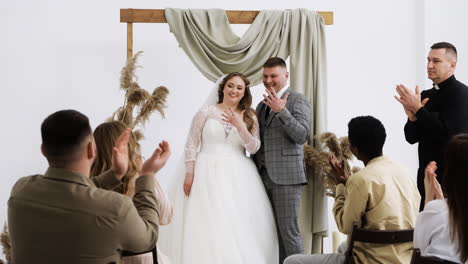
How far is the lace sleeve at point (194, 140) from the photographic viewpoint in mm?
4333

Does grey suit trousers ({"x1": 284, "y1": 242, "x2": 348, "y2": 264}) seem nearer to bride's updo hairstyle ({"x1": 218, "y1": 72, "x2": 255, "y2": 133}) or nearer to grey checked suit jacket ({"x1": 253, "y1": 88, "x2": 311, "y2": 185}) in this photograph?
grey checked suit jacket ({"x1": 253, "y1": 88, "x2": 311, "y2": 185})

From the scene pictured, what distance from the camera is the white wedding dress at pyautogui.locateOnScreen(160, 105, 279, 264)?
4.03 metres

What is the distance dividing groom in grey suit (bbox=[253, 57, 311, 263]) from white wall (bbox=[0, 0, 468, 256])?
73.6 inches

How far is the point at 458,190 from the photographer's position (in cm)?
216

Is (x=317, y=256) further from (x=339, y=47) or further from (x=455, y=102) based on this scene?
(x=339, y=47)

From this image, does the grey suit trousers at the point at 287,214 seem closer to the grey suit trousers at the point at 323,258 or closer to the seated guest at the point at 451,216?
the grey suit trousers at the point at 323,258

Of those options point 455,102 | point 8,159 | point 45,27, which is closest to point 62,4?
point 45,27

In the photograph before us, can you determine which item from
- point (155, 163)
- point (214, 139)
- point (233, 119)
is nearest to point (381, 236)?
point (155, 163)

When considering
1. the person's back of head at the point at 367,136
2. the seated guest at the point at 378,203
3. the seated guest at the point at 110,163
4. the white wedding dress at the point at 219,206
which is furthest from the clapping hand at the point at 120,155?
the white wedding dress at the point at 219,206

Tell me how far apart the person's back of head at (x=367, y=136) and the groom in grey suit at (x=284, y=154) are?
46.8 inches

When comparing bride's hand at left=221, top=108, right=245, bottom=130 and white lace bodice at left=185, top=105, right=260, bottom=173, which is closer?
bride's hand at left=221, top=108, right=245, bottom=130

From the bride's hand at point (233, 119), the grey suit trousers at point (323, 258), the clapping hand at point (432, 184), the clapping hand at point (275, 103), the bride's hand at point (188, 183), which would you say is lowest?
the grey suit trousers at point (323, 258)

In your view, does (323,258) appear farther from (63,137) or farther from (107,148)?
(63,137)

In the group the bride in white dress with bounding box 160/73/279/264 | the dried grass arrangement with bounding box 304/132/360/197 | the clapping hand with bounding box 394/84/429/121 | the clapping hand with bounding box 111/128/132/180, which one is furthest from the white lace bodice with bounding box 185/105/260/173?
the clapping hand with bounding box 111/128/132/180
